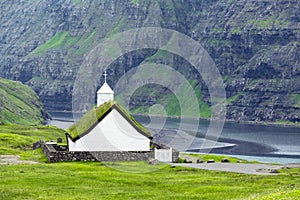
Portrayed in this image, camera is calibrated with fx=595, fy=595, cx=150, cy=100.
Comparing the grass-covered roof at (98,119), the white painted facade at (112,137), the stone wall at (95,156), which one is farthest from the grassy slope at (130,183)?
the grass-covered roof at (98,119)

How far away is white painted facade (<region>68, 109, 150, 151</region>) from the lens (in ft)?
246

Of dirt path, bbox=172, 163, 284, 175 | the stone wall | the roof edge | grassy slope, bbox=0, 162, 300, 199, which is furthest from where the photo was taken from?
the roof edge

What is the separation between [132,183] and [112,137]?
23.7 metres

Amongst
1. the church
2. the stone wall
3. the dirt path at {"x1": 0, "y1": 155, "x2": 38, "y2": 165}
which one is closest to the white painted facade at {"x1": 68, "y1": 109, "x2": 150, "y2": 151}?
the church

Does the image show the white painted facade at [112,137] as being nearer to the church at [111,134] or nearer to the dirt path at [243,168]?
the church at [111,134]

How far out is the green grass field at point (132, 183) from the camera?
147ft

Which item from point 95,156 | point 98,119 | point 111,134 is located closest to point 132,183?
point 95,156

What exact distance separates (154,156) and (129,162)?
12.9ft

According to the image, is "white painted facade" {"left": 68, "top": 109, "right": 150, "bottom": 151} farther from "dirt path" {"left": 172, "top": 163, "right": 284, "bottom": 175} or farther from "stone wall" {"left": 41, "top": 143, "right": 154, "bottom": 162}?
"dirt path" {"left": 172, "top": 163, "right": 284, "bottom": 175}

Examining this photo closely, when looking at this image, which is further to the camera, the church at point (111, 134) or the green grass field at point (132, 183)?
the church at point (111, 134)

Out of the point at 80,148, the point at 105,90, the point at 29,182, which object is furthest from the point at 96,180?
the point at 105,90

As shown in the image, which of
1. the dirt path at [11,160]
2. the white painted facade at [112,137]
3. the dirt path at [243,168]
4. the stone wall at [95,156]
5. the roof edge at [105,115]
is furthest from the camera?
the white painted facade at [112,137]

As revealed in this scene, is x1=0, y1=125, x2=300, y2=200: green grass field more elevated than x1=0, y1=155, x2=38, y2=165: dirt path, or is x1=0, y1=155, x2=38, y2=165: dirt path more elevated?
x1=0, y1=155, x2=38, y2=165: dirt path

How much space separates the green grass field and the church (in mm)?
9910
